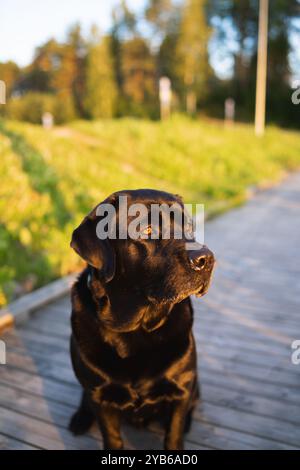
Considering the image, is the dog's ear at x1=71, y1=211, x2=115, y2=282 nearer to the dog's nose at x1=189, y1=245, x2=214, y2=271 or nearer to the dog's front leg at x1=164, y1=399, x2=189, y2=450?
the dog's nose at x1=189, y1=245, x2=214, y2=271

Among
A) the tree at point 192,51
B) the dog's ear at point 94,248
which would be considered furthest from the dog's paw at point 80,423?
the tree at point 192,51

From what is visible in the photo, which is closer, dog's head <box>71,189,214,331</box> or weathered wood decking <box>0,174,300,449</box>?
dog's head <box>71,189,214,331</box>

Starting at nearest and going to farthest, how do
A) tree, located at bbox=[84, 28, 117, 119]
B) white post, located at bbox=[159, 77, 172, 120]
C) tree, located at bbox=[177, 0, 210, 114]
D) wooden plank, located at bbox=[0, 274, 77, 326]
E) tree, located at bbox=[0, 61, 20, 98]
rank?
wooden plank, located at bbox=[0, 274, 77, 326], white post, located at bbox=[159, 77, 172, 120], tree, located at bbox=[84, 28, 117, 119], tree, located at bbox=[177, 0, 210, 114], tree, located at bbox=[0, 61, 20, 98]

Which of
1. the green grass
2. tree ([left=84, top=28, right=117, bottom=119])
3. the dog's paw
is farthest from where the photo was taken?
tree ([left=84, top=28, right=117, bottom=119])

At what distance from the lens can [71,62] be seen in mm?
40281

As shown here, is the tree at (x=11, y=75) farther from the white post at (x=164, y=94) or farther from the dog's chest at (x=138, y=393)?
the dog's chest at (x=138, y=393)

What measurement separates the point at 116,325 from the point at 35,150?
19.4ft

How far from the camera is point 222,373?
268cm

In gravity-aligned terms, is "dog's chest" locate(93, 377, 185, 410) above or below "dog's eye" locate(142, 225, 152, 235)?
below

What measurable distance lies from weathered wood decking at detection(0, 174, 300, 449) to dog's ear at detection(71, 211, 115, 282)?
3.27 ft

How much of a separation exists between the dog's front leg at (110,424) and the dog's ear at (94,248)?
59cm

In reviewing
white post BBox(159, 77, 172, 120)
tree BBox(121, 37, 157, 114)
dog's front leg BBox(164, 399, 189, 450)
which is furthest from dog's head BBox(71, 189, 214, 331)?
tree BBox(121, 37, 157, 114)

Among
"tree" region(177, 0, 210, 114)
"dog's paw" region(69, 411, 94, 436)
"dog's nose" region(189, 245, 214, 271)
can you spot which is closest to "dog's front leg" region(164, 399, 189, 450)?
"dog's paw" region(69, 411, 94, 436)

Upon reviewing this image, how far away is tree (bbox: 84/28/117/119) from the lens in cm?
3500
